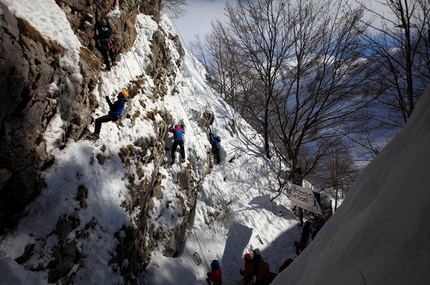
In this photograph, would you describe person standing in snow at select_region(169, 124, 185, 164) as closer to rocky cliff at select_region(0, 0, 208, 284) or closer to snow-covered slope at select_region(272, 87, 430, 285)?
rocky cliff at select_region(0, 0, 208, 284)

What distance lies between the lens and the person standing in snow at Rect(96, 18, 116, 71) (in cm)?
596

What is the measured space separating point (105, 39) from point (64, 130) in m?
3.42

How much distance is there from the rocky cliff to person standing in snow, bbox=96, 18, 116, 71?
19 centimetres

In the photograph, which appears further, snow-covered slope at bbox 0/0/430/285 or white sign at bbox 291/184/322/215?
white sign at bbox 291/184/322/215

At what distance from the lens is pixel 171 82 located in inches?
377

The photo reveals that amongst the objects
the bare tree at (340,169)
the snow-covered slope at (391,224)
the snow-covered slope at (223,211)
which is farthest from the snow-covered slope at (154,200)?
the bare tree at (340,169)

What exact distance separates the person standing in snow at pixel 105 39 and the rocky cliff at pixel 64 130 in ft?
0.62

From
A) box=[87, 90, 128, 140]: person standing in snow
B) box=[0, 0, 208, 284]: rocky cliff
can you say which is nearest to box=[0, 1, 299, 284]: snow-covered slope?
box=[0, 0, 208, 284]: rocky cliff

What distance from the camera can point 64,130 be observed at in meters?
4.43

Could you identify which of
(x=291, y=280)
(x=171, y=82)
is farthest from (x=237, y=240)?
(x=171, y=82)

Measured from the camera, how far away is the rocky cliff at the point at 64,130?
3352mm

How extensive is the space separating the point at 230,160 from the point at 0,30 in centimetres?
898

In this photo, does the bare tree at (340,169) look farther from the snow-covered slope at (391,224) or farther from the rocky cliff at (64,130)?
the snow-covered slope at (391,224)

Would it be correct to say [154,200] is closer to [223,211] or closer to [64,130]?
[64,130]
